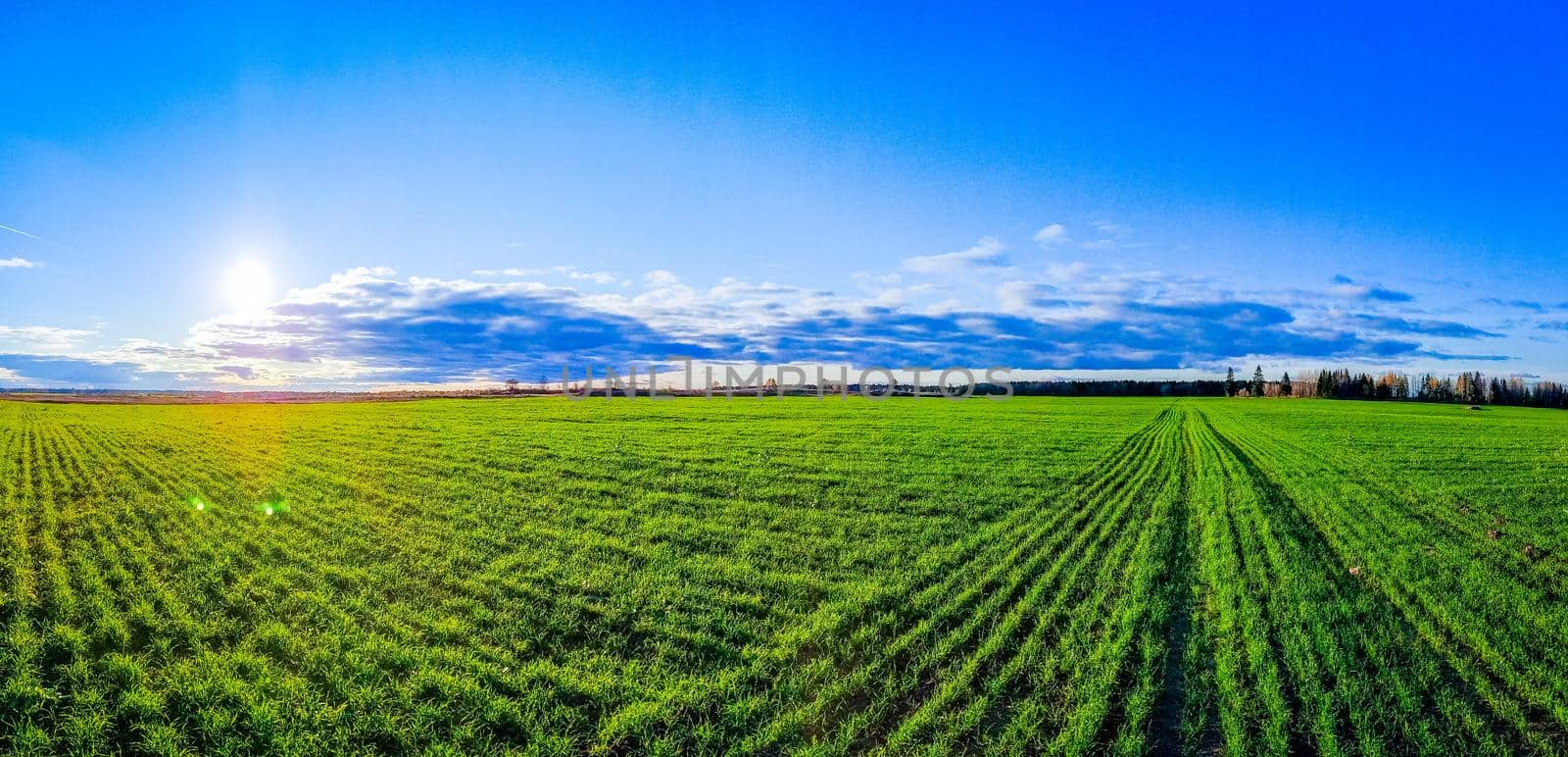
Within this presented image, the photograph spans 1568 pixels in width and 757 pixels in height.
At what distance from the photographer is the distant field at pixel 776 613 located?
267 inches

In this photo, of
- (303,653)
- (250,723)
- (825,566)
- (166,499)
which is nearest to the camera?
(250,723)

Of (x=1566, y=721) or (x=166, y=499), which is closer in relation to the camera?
(x=1566, y=721)

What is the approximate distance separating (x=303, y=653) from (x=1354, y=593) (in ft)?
44.8

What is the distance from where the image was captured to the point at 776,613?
9.57 meters

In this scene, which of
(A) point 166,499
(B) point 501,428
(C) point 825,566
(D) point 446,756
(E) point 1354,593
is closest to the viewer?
(D) point 446,756

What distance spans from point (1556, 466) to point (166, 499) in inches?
1659

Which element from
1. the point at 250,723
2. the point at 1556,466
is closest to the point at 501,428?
the point at 250,723

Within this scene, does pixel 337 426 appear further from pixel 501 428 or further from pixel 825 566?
pixel 825 566

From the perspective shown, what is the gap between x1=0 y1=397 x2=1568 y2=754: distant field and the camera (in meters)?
6.79

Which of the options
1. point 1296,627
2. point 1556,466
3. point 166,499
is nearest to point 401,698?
point 1296,627

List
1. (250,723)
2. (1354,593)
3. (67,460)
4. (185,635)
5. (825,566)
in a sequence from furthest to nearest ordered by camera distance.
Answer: (67,460), (825,566), (1354,593), (185,635), (250,723)

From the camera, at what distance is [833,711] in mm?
7035

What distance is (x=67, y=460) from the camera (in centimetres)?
2497

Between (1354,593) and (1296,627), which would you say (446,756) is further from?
(1354,593)
